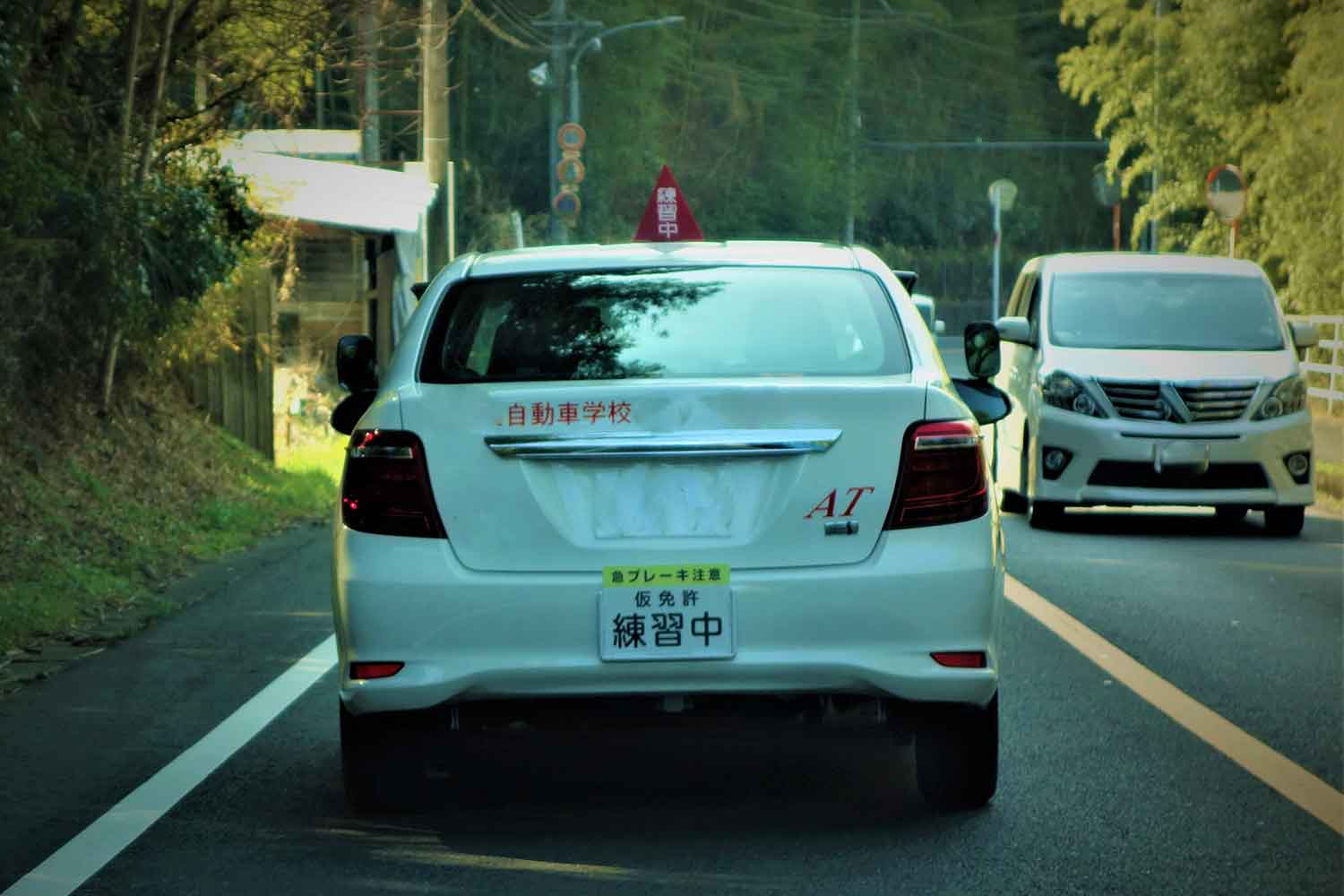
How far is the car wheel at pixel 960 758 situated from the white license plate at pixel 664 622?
0.72 m

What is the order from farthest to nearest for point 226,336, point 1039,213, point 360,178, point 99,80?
point 1039,213 < point 360,178 < point 226,336 < point 99,80

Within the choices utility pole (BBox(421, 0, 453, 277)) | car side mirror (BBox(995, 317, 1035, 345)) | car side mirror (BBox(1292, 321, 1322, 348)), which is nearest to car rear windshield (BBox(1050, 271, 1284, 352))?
car side mirror (BBox(1292, 321, 1322, 348))

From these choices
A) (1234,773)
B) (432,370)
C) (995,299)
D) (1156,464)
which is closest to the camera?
(432,370)

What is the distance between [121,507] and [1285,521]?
24.6 feet

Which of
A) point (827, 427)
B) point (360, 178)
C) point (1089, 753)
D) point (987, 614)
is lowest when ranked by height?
point (1089, 753)

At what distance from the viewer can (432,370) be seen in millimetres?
5617

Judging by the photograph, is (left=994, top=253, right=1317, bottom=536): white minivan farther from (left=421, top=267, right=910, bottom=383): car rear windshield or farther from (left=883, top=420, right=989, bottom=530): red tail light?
(left=883, top=420, right=989, bottom=530): red tail light

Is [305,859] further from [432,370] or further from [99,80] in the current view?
[99,80]

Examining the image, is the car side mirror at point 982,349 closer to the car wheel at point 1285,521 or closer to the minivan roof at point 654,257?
the minivan roof at point 654,257

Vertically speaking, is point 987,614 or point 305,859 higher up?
point 987,614

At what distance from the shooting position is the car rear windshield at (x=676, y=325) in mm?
5566

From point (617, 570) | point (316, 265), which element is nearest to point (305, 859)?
point (617, 570)

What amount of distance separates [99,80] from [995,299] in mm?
28992

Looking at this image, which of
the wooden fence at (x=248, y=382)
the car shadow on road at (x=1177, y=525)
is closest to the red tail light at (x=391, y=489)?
the car shadow on road at (x=1177, y=525)
